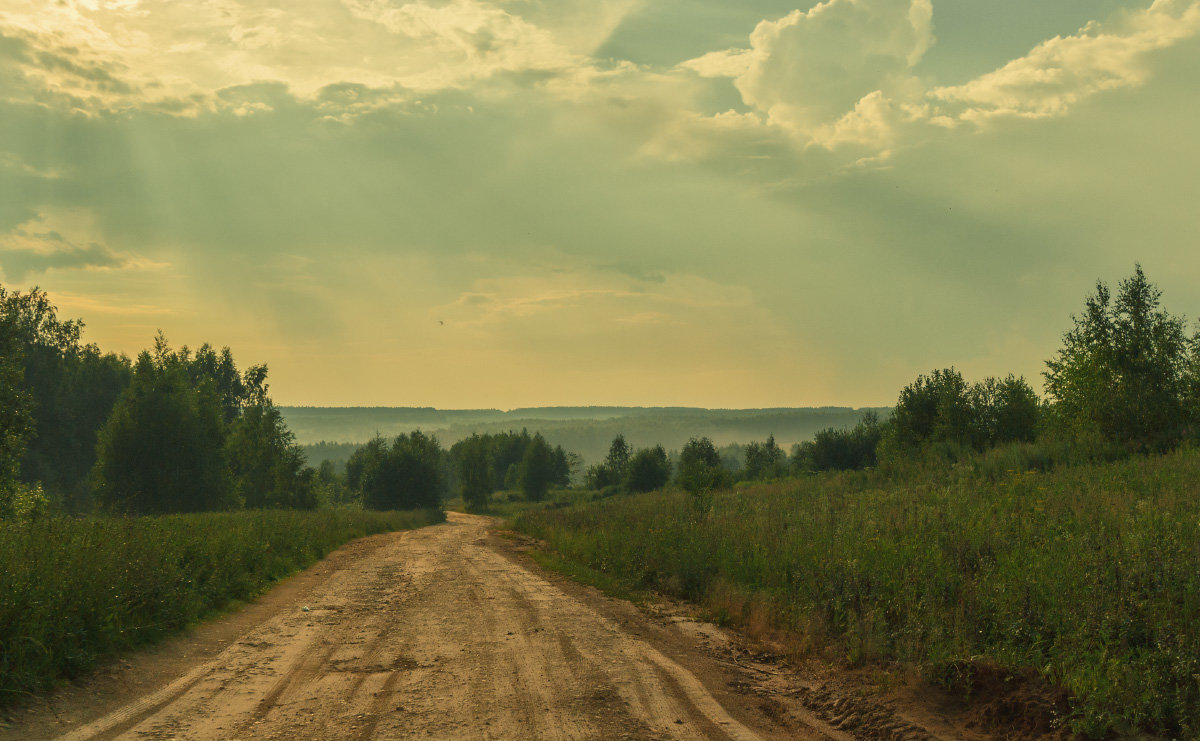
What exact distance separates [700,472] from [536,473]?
84.9 meters

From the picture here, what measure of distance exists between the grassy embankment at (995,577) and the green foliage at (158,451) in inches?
1603

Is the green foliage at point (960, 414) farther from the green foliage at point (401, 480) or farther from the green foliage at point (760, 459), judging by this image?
the green foliage at point (401, 480)

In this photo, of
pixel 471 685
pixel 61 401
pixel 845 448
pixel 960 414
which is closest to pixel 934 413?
pixel 960 414

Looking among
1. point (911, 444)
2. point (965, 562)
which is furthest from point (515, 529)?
point (965, 562)

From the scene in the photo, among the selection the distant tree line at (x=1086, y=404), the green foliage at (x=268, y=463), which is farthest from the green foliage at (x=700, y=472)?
the green foliage at (x=268, y=463)

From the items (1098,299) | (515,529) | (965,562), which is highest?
(1098,299)

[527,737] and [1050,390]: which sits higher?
[1050,390]

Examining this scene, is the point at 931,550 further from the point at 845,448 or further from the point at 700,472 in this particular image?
the point at 845,448

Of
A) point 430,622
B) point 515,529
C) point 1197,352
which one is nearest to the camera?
point 430,622

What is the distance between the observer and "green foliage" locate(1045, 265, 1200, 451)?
92.2ft

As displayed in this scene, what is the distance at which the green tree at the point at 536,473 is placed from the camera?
4272 inches

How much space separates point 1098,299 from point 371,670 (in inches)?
1426

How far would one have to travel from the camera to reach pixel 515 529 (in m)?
38.9

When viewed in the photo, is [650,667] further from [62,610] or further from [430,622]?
[62,610]
